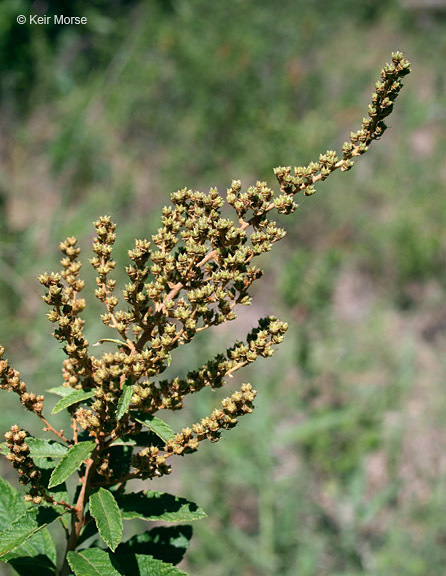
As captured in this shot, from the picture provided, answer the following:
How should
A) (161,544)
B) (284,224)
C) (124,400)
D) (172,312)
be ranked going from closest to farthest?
(124,400) → (172,312) → (161,544) → (284,224)

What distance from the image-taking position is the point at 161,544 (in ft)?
4.64

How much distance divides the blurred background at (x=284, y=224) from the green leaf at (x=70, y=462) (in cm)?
221

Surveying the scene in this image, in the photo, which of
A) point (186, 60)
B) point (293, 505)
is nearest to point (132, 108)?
point (186, 60)

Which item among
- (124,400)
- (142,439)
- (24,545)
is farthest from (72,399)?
(24,545)

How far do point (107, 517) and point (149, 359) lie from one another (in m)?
0.34

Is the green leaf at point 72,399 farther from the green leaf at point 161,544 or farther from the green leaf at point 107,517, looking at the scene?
the green leaf at point 161,544

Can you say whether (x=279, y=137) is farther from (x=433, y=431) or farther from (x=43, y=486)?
(x=43, y=486)

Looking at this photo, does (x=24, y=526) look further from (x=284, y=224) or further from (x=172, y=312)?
(x=284, y=224)

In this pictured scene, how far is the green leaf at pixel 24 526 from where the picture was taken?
3.68 ft

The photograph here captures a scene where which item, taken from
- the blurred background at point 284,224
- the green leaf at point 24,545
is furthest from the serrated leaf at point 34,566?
the blurred background at point 284,224

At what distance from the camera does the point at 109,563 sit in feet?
3.86

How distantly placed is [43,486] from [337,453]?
155 inches

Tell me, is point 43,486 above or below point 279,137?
below

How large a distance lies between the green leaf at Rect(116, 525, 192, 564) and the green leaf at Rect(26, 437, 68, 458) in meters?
0.33
